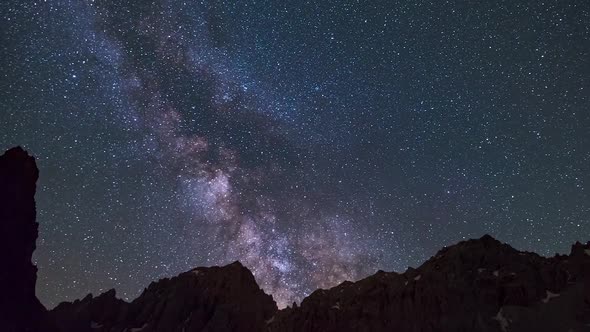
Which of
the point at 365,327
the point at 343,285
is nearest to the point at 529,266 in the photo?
the point at 365,327

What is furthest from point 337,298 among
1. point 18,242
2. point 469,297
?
point 18,242

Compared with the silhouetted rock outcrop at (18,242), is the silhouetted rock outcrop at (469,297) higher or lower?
lower

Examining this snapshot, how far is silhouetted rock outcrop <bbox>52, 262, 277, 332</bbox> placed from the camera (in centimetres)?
11131

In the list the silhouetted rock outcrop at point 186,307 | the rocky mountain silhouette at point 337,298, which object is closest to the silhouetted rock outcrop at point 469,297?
the rocky mountain silhouette at point 337,298

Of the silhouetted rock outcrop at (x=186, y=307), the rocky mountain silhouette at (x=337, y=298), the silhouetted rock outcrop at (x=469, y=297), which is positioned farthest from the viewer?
the silhouetted rock outcrop at (x=186, y=307)

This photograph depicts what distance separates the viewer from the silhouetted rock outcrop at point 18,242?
3708 inches

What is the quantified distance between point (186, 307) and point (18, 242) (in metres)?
43.0

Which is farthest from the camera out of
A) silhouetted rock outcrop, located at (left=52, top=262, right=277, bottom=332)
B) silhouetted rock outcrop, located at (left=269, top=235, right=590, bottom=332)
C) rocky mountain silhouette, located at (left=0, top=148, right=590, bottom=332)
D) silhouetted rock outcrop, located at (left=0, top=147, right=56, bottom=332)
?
silhouetted rock outcrop, located at (left=52, top=262, right=277, bottom=332)

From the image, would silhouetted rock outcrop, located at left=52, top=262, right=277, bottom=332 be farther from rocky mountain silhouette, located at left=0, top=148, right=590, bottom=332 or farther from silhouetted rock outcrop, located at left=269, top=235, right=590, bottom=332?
silhouetted rock outcrop, located at left=269, top=235, right=590, bottom=332

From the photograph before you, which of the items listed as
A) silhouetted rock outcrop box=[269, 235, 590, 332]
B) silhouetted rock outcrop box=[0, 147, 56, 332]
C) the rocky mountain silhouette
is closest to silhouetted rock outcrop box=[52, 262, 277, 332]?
the rocky mountain silhouette

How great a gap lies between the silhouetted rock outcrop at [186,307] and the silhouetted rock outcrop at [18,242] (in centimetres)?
1675

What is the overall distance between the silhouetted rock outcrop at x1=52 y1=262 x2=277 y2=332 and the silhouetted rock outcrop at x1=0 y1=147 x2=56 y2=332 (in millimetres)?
16753

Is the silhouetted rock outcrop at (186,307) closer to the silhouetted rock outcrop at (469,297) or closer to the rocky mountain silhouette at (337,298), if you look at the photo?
the rocky mountain silhouette at (337,298)

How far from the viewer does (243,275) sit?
12575 cm
